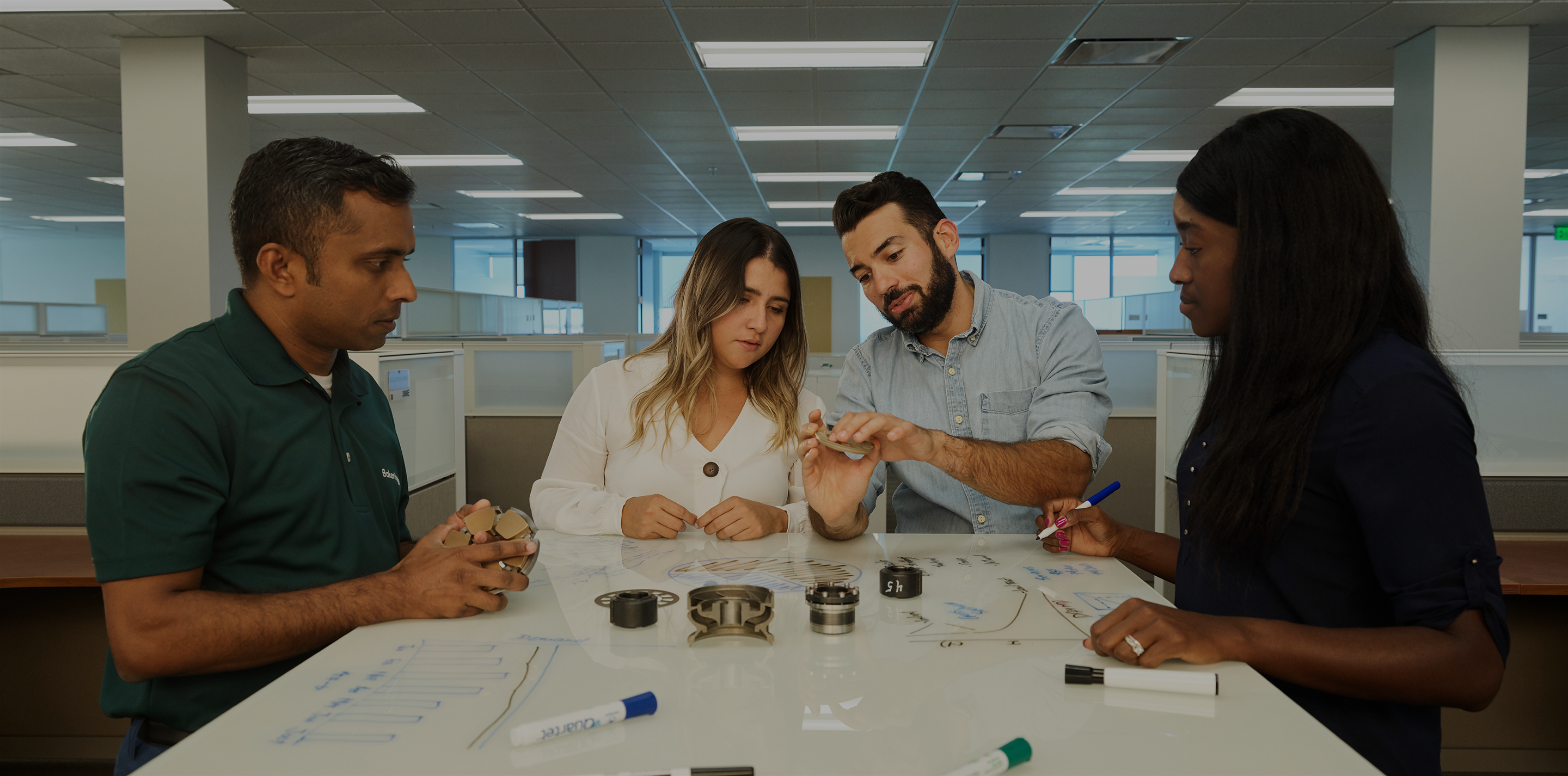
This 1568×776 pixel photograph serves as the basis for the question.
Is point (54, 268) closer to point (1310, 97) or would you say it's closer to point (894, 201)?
point (1310, 97)

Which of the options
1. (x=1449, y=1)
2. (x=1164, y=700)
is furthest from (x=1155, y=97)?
(x=1164, y=700)

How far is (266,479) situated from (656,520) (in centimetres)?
61

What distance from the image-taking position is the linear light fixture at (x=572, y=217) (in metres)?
12.5

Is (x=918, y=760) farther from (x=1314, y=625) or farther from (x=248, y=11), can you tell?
(x=248, y=11)

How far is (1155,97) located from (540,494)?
20.0ft

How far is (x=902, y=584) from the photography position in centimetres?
122

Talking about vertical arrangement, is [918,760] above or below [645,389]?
below

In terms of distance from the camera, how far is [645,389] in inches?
75.6

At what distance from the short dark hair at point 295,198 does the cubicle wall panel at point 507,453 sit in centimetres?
352

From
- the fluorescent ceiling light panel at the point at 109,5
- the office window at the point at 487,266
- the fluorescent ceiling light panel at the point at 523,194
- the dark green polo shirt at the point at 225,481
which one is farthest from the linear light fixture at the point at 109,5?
the office window at the point at 487,266

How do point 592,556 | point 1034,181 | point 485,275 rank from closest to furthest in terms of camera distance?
point 592,556, point 1034,181, point 485,275

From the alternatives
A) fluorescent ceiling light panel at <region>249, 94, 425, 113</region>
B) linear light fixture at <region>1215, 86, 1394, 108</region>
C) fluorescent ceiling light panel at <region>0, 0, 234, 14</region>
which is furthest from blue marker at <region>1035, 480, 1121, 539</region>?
fluorescent ceiling light panel at <region>249, 94, 425, 113</region>

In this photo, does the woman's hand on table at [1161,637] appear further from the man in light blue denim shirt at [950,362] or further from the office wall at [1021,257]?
the office wall at [1021,257]

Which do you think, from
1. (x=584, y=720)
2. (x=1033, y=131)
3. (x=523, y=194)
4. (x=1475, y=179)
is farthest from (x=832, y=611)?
(x=523, y=194)
